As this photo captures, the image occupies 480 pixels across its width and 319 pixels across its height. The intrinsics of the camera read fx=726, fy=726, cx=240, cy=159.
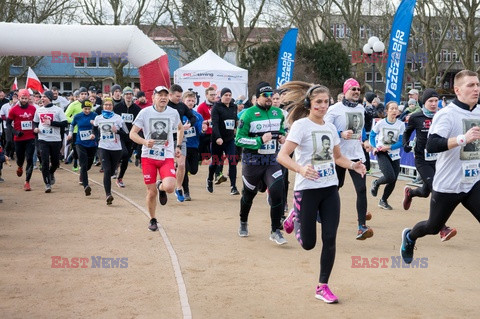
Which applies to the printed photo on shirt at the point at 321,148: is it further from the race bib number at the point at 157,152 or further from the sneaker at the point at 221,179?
the sneaker at the point at 221,179

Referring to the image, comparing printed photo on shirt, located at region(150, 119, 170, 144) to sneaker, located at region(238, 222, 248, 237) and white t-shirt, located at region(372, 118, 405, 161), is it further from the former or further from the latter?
white t-shirt, located at region(372, 118, 405, 161)

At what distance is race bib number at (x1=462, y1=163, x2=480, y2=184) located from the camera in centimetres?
651

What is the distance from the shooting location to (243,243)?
30.0ft

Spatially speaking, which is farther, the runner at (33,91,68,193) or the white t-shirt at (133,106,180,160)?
the runner at (33,91,68,193)

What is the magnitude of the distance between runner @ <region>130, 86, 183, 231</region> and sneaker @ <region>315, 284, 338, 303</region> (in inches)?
142

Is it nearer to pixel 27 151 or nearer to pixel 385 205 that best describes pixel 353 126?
pixel 385 205

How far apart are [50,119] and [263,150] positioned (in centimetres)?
631

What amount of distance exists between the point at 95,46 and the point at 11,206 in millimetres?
7495

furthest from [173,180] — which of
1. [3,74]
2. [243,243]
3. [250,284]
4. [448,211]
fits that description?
[3,74]

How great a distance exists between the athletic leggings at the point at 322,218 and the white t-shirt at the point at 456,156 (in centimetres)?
103

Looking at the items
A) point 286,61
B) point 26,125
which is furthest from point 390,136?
point 286,61

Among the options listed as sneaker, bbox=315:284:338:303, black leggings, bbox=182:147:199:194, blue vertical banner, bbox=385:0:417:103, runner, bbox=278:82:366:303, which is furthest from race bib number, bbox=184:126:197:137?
sneaker, bbox=315:284:338:303

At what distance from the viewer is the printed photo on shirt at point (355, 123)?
9.36 metres

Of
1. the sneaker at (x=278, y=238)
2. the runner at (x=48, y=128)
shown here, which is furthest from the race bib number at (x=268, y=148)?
the runner at (x=48, y=128)
